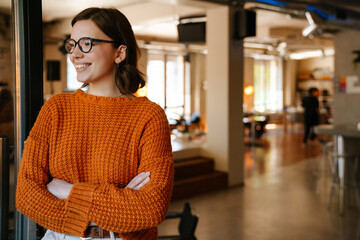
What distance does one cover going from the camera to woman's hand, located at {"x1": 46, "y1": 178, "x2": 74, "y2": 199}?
4.39ft

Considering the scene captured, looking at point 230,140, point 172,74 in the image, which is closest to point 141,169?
point 230,140

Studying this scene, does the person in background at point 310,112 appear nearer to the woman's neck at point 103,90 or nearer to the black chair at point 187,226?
the black chair at point 187,226

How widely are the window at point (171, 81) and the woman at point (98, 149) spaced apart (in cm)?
1245

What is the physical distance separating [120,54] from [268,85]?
1756 cm

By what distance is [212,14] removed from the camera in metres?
6.54

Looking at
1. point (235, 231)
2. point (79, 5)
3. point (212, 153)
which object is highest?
point (79, 5)

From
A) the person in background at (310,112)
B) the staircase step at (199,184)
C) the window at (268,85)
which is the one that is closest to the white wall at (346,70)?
the staircase step at (199,184)

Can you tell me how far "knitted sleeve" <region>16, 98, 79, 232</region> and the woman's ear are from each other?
0.30 meters

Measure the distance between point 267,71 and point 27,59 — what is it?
17.3 m

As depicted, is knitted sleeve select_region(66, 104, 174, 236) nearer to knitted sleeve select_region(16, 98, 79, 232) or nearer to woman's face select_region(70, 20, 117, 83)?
knitted sleeve select_region(16, 98, 79, 232)

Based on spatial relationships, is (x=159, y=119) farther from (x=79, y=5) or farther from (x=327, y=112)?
(x=327, y=112)

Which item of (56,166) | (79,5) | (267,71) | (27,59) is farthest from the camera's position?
(267,71)

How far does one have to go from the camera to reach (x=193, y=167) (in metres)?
6.41

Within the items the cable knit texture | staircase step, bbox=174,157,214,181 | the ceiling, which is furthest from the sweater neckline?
staircase step, bbox=174,157,214,181
